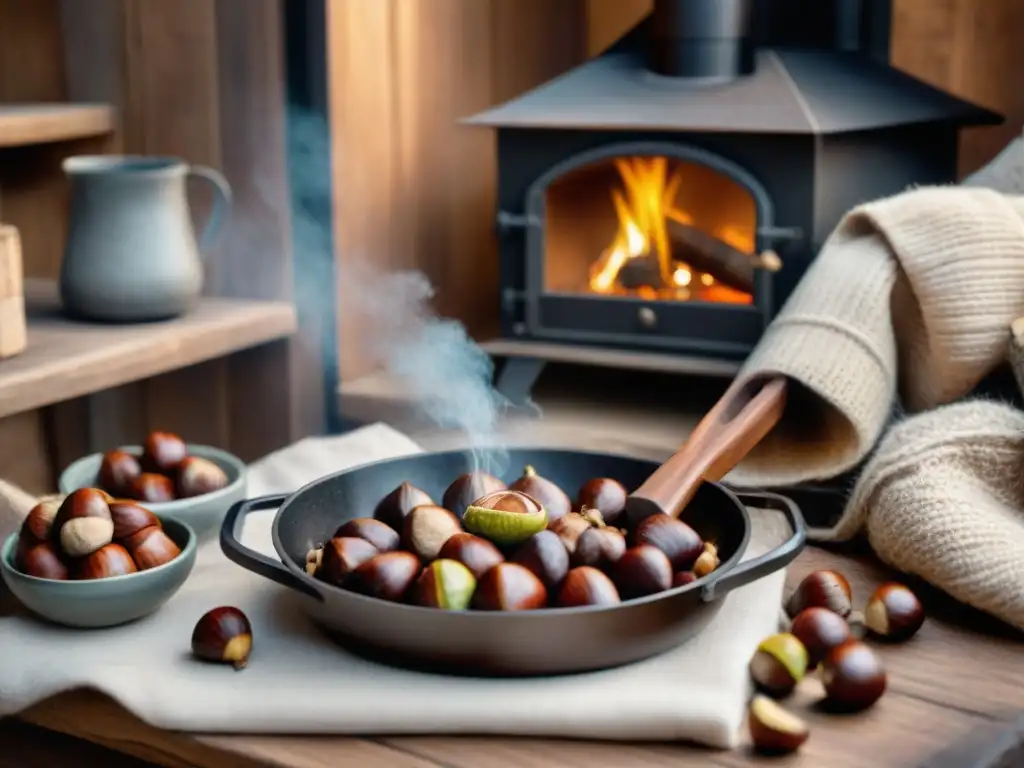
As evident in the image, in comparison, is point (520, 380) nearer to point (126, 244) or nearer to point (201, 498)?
point (126, 244)

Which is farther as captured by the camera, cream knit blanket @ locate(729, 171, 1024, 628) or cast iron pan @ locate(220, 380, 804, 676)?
cream knit blanket @ locate(729, 171, 1024, 628)

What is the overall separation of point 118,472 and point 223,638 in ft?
1.19

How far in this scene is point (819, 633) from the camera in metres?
1.09

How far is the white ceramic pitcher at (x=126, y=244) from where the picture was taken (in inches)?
69.7

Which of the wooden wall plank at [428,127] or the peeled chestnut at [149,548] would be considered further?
the wooden wall plank at [428,127]

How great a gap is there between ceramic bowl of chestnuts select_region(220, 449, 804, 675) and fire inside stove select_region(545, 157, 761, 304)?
0.74 metres

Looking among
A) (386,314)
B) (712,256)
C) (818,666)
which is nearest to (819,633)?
(818,666)

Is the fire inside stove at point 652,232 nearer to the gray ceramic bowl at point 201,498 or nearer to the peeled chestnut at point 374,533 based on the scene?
the gray ceramic bowl at point 201,498

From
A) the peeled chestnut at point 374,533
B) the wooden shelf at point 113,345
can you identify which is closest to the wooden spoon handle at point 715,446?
the peeled chestnut at point 374,533

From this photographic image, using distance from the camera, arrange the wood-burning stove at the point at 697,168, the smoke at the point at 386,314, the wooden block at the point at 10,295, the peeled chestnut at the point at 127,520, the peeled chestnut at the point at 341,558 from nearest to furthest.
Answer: the peeled chestnut at the point at 341,558 → the peeled chestnut at the point at 127,520 → the wooden block at the point at 10,295 → the wood-burning stove at the point at 697,168 → the smoke at the point at 386,314

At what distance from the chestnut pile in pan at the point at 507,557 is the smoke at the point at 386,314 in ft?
2.03

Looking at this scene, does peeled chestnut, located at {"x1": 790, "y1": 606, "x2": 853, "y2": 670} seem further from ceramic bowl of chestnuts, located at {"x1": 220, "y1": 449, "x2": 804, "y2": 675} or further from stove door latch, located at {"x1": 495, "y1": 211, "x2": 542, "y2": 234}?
stove door latch, located at {"x1": 495, "y1": 211, "x2": 542, "y2": 234}

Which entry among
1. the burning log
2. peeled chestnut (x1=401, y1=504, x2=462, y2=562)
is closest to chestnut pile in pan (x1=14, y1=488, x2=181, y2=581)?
peeled chestnut (x1=401, y1=504, x2=462, y2=562)

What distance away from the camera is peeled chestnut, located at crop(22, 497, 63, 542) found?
3.76 ft
